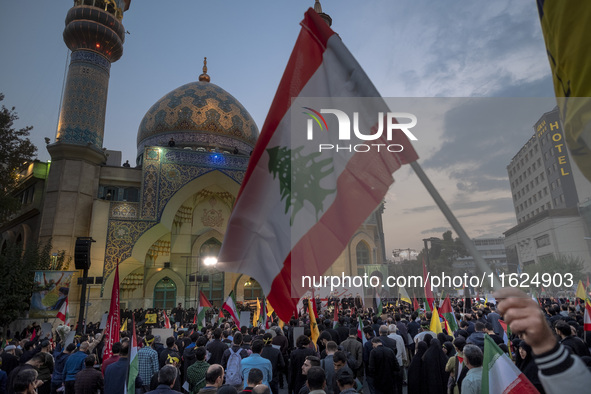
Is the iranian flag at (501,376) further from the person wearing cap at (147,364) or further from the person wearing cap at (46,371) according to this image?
the person wearing cap at (46,371)

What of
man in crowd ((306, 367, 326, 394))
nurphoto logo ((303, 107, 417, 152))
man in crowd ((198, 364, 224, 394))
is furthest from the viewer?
man in crowd ((198, 364, 224, 394))

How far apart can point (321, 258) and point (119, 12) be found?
25853mm

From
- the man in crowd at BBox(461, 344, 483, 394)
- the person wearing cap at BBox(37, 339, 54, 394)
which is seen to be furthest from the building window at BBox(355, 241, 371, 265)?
the man in crowd at BBox(461, 344, 483, 394)

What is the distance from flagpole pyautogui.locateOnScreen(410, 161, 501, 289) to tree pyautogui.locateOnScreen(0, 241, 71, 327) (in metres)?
16.2

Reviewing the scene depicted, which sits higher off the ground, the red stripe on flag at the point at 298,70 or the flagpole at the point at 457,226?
the red stripe on flag at the point at 298,70

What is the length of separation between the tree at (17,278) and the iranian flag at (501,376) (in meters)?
16.2

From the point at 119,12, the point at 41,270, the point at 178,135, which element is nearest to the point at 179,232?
the point at 178,135

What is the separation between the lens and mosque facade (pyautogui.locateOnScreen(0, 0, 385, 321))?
1952 centimetres

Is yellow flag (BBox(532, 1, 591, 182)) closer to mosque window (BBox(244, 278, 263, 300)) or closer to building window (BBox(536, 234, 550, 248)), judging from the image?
building window (BBox(536, 234, 550, 248))

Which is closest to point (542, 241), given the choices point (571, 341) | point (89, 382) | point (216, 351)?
point (571, 341)

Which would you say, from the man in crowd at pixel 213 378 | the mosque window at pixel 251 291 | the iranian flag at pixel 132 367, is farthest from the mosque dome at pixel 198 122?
the man in crowd at pixel 213 378

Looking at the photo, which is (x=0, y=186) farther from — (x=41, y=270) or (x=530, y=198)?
(x=530, y=198)

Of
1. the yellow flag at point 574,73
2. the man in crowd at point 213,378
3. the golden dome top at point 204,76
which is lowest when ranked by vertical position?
the man in crowd at point 213,378

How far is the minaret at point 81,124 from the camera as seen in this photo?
1903 centimetres
